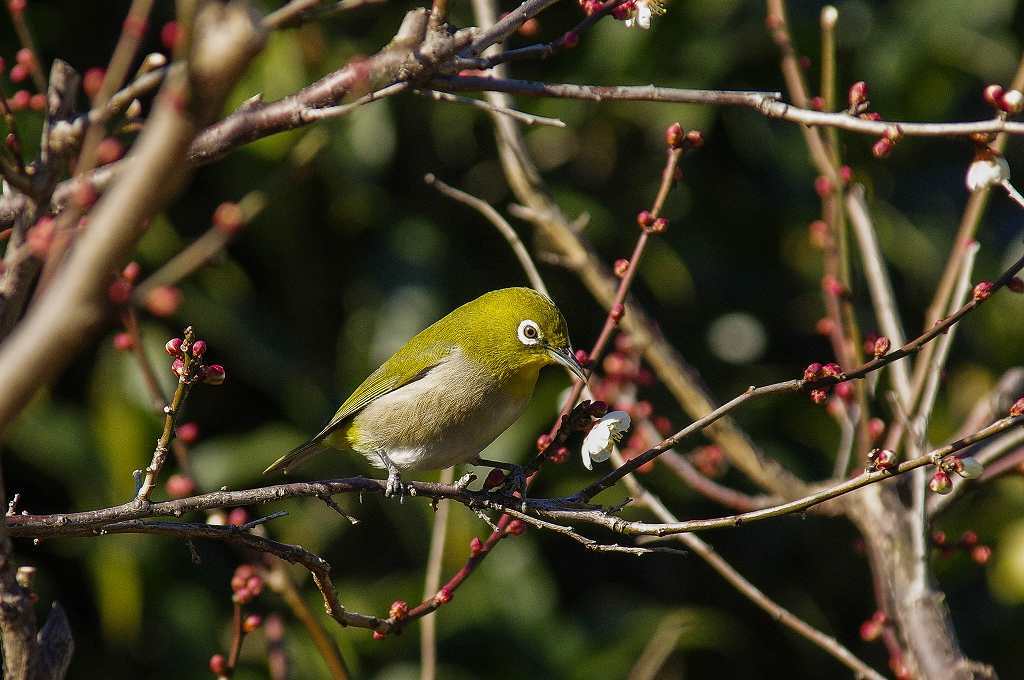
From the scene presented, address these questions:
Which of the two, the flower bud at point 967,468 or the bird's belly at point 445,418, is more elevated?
the flower bud at point 967,468

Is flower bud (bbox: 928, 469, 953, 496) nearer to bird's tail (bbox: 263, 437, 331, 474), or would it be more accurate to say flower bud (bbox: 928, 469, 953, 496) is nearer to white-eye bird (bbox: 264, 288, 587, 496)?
white-eye bird (bbox: 264, 288, 587, 496)

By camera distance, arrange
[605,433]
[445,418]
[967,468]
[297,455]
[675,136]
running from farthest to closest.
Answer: [297,455], [445,418], [605,433], [675,136], [967,468]

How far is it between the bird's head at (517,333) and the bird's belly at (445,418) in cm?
7

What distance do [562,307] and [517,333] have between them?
199 cm

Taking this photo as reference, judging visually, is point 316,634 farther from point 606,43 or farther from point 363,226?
point 606,43

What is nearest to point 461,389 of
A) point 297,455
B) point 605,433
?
point 297,455

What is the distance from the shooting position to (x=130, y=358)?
15.3 ft

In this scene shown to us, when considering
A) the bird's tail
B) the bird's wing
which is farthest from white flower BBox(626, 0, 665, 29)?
the bird's tail

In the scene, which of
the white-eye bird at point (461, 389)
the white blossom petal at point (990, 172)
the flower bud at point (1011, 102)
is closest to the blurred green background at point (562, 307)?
the white-eye bird at point (461, 389)

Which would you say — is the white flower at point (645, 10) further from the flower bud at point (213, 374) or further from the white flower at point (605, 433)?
the flower bud at point (213, 374)

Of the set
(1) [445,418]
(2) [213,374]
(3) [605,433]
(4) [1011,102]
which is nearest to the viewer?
(4) [1011,102]

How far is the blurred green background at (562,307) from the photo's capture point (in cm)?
465

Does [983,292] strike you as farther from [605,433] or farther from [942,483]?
[605,433]

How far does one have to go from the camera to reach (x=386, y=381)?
3.73m
